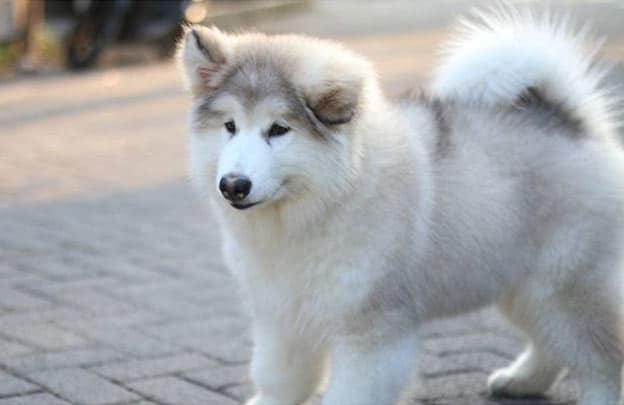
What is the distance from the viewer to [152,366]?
13.9ft

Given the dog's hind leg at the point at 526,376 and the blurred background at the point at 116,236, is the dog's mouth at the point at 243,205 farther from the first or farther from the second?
the dog's hind leg at the point at 526,376

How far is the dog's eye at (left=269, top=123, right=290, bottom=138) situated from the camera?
3328 mm

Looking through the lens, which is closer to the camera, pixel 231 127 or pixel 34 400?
pixel 231 127

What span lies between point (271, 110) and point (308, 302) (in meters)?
0.58

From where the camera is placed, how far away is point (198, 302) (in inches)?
200


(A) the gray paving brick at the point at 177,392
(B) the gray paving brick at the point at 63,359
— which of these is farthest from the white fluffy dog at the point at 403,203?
(B) the gray paving brick at the point at 63,359

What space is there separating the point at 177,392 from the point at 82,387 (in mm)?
319

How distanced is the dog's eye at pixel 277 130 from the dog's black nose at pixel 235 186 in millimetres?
201

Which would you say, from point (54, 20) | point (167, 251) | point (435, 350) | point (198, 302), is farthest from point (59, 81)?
point (435, 350)

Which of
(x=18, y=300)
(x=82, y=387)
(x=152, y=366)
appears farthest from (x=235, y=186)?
(x=18, y=300)

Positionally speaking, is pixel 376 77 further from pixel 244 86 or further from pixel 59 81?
pixel 59 81

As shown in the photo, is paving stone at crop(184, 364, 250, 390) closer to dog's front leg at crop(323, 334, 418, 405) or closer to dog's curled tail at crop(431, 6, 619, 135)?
dog's front leg at crop(323, 334, 418, 405)

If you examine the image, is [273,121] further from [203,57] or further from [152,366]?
[152,366]

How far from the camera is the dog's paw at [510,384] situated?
4.05m
